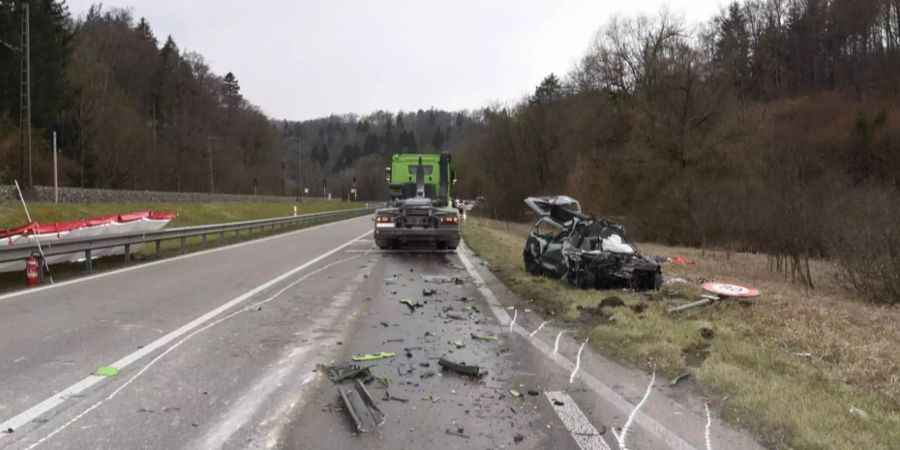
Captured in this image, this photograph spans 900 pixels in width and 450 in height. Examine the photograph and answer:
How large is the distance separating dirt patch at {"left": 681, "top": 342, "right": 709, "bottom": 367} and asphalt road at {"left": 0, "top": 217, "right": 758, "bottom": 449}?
72cm

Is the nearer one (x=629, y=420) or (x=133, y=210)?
(x=629, y=420)

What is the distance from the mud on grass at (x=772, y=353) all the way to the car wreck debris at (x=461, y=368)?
61.8 inches

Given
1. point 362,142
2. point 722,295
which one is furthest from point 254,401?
point 362,142

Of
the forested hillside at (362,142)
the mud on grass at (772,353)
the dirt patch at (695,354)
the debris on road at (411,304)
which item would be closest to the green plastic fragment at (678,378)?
the mud on grass at (772,353)

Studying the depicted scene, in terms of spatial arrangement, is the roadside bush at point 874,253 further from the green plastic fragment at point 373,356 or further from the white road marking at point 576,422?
the green plastic fragment at point 373,356

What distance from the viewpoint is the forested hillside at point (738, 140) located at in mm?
16797

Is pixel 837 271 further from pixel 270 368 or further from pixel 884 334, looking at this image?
pixel 270 368

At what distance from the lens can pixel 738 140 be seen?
3488 centimetres

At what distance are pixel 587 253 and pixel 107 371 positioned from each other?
281 inches

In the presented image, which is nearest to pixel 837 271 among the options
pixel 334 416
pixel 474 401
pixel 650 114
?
pixel 474 401

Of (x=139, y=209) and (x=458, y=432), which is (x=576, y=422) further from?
(x=139, y=209)

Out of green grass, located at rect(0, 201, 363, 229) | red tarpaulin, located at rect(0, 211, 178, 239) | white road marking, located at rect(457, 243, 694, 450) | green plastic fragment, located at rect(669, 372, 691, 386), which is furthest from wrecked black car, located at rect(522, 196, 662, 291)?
green grass, located at rect(0, 201, 363, 229)

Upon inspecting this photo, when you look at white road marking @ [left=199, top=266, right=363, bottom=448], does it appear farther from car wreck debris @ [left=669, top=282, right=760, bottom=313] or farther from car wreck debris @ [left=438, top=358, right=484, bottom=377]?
car wreck debris @ [left=669, top=282, right=760, bottom=313]

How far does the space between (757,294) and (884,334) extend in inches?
70.0
